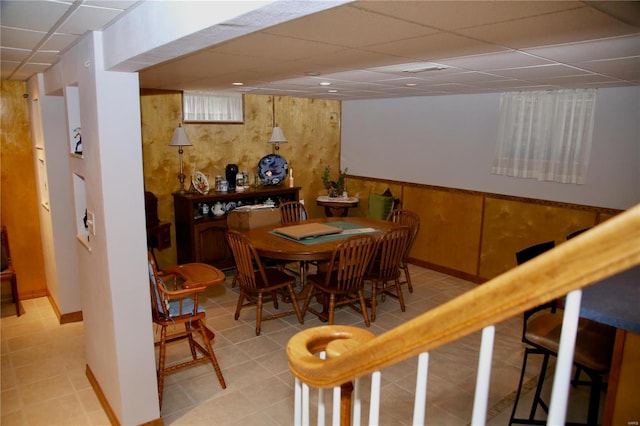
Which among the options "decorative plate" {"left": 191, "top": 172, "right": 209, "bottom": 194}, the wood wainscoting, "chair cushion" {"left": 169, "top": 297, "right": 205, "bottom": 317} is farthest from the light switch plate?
the wood wainscoting

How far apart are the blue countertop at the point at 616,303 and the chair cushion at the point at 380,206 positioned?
355 cm

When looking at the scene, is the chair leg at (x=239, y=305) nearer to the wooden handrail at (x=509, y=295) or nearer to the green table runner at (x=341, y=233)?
the green table runner at (x=341, y=233)

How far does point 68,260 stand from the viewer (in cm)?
411

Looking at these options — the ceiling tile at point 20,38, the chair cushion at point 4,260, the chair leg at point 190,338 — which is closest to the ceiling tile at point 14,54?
the ceiling tile at point 20,38

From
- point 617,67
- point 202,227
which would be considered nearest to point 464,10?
point 617,67

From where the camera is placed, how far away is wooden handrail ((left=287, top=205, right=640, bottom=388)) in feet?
1.69

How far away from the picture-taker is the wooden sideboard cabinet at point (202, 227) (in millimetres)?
5246

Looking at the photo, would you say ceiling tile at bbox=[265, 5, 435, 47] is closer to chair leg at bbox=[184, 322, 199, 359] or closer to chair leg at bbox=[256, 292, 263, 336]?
chair leg at bbox=[184, 322, 199, 359]

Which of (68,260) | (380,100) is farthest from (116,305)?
(380,100)

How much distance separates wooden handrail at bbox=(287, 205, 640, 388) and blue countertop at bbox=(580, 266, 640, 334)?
143 centimetres

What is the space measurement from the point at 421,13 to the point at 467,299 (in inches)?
58.0

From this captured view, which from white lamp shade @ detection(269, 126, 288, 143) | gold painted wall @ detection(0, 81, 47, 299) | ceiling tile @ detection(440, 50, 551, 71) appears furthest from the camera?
white lamp shade @ detection(269, 126, 288, 143)

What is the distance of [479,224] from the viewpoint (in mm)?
5320

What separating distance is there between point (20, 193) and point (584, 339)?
4997 millimetres
